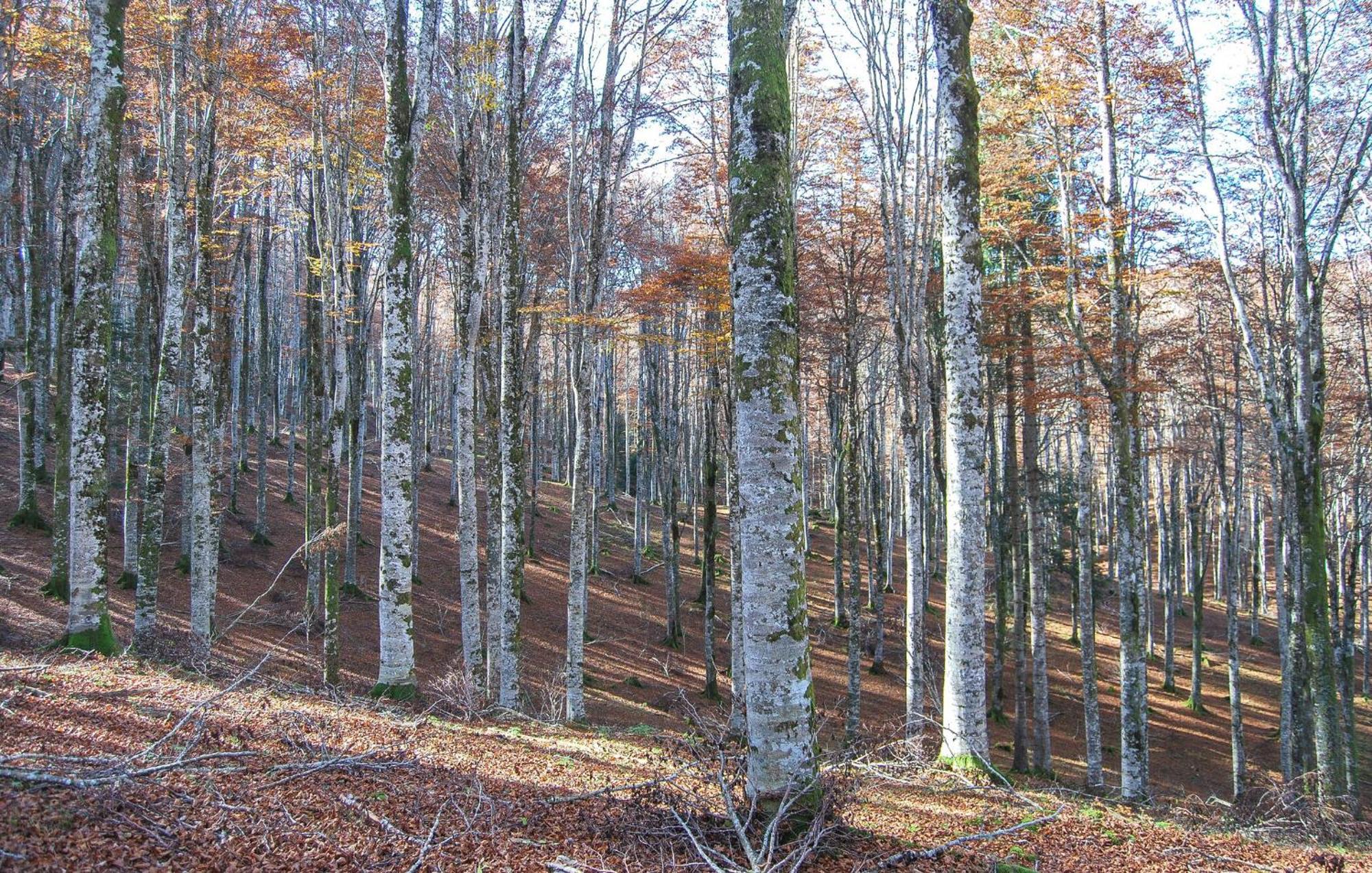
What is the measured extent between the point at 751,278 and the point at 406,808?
Result: 3921mm

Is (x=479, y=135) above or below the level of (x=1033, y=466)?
above

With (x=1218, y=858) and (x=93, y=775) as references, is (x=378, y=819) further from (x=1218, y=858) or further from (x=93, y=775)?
(x=1218, y=858)

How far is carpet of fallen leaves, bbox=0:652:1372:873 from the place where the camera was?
3.62 meters

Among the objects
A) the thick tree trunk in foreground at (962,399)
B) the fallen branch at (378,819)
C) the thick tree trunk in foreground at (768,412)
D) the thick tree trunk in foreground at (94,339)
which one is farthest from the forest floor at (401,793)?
the thick tree trunk in foreground at (94,339)

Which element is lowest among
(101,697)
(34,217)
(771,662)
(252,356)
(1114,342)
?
(101,697)

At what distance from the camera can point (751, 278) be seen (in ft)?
13.8

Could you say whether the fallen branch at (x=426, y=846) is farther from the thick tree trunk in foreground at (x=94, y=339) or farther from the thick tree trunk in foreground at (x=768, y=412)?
the thick tree trunk in foreground at (x=94, y=339)

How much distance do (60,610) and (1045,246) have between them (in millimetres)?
20490

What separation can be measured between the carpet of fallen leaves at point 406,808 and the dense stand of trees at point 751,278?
855 millimetres

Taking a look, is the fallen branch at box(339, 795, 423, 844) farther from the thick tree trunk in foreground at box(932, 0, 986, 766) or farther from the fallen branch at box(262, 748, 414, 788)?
the thick tree trunk in foreground at box(932, 0, 986, 766)

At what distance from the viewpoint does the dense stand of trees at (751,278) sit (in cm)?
667

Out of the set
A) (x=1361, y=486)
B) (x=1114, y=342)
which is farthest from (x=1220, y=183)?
(x=1361, y=486)

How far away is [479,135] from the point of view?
37.1 feet

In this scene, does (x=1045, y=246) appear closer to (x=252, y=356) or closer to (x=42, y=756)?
(x=42, y=756)
